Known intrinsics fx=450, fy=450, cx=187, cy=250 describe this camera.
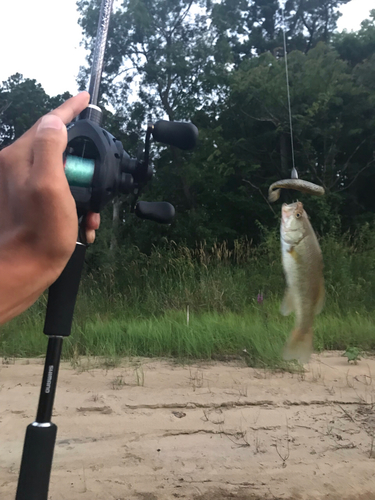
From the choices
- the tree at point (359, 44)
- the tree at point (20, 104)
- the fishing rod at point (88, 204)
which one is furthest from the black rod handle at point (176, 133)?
the tree at point (359, 44)

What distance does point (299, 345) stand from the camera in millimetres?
1314

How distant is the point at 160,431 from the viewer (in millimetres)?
2525

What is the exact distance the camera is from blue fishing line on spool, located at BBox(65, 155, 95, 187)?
2.73 feet

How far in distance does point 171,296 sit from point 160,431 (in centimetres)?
336

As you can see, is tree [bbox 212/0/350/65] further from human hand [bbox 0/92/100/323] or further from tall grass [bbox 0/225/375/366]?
human hand [bbox 0/92/100/323]

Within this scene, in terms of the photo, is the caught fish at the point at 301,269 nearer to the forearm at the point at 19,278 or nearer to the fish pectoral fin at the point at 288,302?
the fish pectoral fin at the point at 288,302

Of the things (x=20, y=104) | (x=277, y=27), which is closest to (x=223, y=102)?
(x=277, y=27)

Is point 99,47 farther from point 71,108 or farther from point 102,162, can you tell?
point 71,108

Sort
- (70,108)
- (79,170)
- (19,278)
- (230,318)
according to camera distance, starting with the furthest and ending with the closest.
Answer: (230,318) → (79,170) → (70,108) → (19,278)

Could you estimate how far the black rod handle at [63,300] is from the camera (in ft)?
3.84

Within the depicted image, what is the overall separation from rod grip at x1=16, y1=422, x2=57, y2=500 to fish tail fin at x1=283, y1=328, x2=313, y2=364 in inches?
26.9

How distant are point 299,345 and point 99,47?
1035 millimetres

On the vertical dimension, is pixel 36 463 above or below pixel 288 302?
below

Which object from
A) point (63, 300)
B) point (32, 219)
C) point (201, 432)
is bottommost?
point (201, 432)
